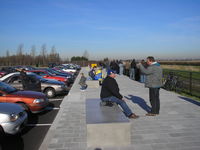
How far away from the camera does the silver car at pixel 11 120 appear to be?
192 inches

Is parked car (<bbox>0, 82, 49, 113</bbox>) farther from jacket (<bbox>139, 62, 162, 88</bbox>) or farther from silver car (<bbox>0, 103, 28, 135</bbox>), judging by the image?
jacket (<bbox>139, 62, 162, 88</bbox>)

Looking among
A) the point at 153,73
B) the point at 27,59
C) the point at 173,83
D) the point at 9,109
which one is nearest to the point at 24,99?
the point at 9,109

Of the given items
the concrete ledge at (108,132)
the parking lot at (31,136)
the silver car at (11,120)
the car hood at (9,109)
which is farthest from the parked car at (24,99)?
the concrete ledge at (108,132)

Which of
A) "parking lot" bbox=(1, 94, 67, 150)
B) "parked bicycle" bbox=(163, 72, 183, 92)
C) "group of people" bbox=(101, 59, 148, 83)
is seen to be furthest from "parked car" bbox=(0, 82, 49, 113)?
"group of people" bbox=(101, 59, 148, 83)

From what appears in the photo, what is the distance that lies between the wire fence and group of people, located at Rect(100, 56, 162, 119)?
17.0ft

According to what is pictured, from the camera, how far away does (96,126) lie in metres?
4.12

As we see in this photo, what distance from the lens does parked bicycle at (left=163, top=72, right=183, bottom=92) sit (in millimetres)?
12227

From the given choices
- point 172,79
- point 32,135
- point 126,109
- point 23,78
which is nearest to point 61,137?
point 32,135

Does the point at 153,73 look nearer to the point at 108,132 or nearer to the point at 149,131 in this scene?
the point at 149,131

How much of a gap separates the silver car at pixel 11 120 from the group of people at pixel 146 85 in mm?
2322

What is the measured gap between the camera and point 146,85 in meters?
6.36

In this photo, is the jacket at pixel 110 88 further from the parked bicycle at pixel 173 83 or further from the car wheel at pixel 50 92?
the parked bicycle at pixel 173 83

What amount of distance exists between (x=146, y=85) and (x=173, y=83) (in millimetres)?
6913

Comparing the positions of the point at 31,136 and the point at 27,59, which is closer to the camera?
the point at 31,136
